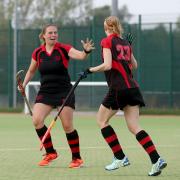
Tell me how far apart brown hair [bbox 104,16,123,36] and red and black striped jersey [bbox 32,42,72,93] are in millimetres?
926

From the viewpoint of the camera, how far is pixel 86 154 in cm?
1305

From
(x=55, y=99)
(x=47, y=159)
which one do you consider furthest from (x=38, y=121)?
(x=47, y=159)

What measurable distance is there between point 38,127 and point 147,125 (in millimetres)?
9952

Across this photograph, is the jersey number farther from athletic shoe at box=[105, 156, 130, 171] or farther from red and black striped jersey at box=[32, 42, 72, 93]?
athletic shoe at box=[105, 156, 130, 171]

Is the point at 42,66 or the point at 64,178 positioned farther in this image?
the point at 42,66

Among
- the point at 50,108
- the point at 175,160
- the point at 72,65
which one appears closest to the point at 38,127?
the point at 50,108

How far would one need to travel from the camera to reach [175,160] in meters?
12.1

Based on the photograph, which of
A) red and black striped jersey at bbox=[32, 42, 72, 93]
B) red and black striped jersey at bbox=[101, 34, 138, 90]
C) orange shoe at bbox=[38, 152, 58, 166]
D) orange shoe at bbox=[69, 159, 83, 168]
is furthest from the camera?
orange shoe at bbox=[38, 152, 58, 166]

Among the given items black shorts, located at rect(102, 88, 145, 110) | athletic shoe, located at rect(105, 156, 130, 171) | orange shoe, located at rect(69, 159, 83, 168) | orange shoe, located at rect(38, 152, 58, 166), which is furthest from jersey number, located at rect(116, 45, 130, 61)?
orange shoe, located at rect(38, 152, 58, 166)

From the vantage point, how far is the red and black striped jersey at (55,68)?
1103 centimetres

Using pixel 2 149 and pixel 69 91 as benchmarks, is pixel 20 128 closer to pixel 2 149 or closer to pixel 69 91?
pixel 2 149

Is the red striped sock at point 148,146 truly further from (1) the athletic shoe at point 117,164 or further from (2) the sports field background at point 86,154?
(1) the athletic shoe at point 117,164

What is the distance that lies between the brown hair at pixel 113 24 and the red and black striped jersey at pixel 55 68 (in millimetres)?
926

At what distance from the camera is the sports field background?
10336 millimetres
